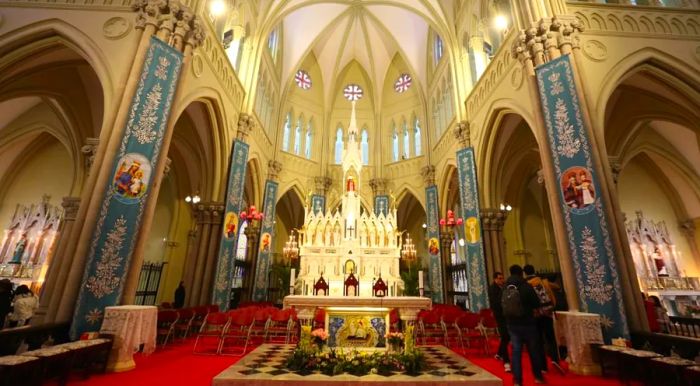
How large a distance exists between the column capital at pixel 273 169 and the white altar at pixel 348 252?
5.81 meters

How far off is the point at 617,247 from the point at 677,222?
13816 mm

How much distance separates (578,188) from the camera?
6.95 m

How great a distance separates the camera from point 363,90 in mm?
24391

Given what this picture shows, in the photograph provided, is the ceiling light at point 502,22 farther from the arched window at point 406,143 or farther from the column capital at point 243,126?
the arched window at point 406,143

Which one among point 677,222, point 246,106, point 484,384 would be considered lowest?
point 484,384

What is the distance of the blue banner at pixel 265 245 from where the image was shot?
51.3ft

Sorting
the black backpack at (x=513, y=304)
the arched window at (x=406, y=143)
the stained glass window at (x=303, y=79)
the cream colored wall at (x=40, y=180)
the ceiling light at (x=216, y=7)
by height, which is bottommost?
the black backpack at (x=513, y=304)

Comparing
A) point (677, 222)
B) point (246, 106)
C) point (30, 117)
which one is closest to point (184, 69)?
point (246, 106)

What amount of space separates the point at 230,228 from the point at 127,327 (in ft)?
22.2

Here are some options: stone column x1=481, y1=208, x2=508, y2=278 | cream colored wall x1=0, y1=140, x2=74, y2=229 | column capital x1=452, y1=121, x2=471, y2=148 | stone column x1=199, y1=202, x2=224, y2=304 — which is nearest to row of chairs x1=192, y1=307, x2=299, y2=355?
stone column x1=199, y1=202, x2=224, y2=304

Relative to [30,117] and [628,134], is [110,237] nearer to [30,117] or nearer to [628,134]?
[30,117]

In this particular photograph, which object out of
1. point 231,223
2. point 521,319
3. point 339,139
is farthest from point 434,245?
point 521,319

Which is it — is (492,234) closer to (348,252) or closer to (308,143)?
(348,252)

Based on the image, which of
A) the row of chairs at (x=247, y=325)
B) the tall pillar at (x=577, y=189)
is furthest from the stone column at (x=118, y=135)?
the tall pillar at (x=577, y=189)
